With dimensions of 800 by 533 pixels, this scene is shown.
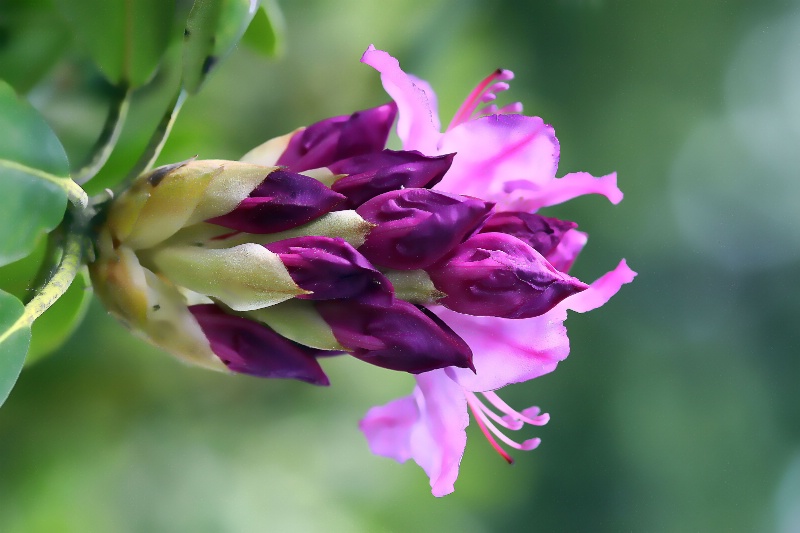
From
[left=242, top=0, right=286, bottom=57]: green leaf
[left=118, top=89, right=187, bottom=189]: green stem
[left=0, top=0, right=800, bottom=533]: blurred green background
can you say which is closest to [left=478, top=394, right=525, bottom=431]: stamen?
[left=118, top=89, right=187, bottom=189]: green stem

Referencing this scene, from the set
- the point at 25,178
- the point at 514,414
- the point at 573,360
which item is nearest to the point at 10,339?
the point at 25,178

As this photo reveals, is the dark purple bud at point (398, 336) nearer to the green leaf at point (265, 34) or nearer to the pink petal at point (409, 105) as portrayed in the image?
the pink petal at point (409, 105)

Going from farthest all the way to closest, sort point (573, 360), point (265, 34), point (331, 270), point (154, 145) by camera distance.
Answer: point (573, 360) < point (265, 34) < point (154, 145) < point (331, 270)

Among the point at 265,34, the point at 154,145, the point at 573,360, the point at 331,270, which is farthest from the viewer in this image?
the point at 573,360

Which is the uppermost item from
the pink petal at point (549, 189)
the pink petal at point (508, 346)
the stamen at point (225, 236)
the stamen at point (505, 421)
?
the pink petal at point (549, 189)

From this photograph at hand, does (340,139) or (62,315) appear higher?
(340,139)

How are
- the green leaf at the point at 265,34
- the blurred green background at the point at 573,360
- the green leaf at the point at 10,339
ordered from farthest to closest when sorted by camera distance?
the blurred green background at the point at 573,360 < the green leaf at the point at 265,34 < the green leaf at the point at 10,339

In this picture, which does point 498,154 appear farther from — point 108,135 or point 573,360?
point 573,360

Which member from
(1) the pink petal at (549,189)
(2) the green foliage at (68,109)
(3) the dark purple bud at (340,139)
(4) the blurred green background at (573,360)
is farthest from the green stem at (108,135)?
(4) the blurred green background at (573,360)
